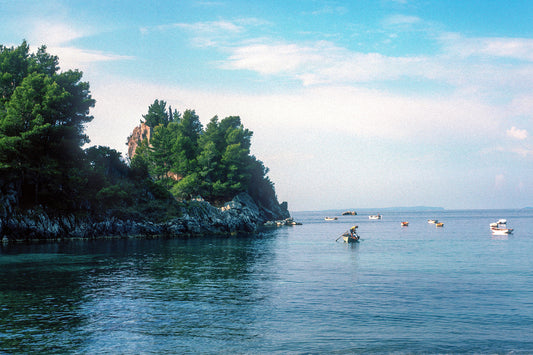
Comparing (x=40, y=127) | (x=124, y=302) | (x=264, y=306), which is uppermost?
(x=40, y=127)

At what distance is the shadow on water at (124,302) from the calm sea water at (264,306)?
7cm

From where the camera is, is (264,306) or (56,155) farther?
(56,155)

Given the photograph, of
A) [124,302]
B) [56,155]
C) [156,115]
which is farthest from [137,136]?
[124,302]

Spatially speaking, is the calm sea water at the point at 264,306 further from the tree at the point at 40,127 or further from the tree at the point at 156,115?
the tree at the point at 156,115

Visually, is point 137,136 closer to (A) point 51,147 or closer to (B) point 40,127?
(A) point 51,147

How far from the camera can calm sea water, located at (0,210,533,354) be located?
722 inches

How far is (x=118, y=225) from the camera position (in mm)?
81875

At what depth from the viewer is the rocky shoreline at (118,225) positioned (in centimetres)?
6794

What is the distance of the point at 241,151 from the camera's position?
→ 13200 centimetres

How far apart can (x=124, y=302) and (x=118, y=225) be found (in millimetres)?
58865

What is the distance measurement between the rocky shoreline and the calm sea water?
2456cm

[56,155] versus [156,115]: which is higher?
[156,115]

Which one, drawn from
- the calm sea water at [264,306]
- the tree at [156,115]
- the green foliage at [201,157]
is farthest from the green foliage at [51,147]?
the tree at [156,115]

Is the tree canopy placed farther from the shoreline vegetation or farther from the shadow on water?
the shadow on water
